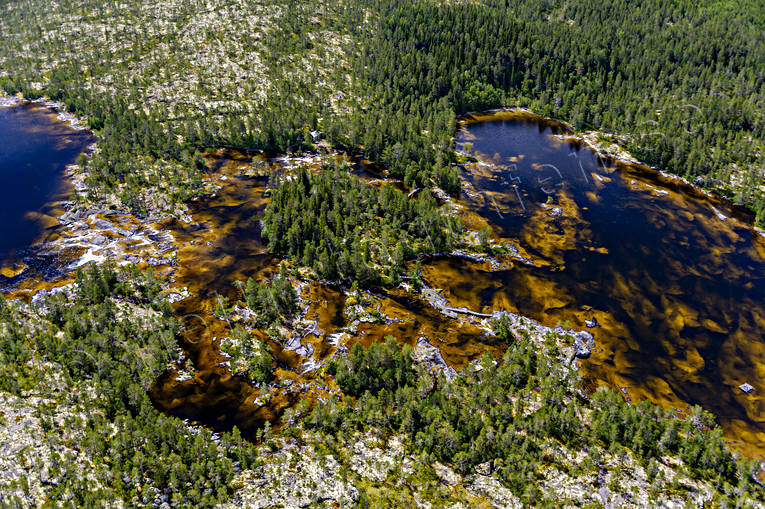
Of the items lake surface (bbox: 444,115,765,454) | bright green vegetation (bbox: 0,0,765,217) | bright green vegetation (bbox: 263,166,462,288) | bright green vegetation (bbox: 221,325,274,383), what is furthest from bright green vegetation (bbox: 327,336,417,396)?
bright green vegetation (bbox: 0,0,765,217)

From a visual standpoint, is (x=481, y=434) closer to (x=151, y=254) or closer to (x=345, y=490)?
(x=345, y=490)

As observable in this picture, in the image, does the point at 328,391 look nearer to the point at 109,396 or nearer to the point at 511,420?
the point at 511,420

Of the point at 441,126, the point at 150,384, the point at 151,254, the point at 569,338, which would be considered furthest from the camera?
the point at 441,126

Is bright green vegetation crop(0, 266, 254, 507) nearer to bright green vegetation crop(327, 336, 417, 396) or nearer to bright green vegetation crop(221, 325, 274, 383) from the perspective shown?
bright green vegetation crop(221, 325, 274, 383)

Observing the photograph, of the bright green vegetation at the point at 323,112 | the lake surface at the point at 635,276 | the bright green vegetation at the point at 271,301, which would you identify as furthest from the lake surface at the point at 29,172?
the lake surface at the point at 635,276

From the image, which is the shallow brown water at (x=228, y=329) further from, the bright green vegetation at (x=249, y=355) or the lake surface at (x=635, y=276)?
the lake surface at (x=635, y=276)

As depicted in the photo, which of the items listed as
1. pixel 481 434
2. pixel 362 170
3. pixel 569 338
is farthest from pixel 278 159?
pixel 481 434
